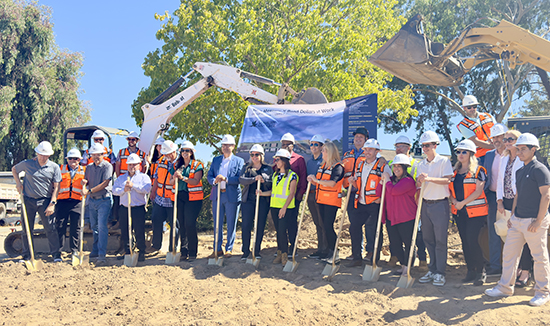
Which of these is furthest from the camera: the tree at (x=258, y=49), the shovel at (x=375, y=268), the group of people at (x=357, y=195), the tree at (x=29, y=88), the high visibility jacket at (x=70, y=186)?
the tree at (x=29, y=88)

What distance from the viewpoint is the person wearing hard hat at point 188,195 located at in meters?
7.33

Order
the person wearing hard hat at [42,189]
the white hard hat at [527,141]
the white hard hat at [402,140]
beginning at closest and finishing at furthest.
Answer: the white hard hat at [527,141], the white hard hat at [402,140], the person wearing hard hat at [42,189]

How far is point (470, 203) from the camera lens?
571 cm

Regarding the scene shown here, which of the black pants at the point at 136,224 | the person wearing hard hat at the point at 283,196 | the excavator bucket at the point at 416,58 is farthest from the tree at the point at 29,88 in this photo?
the excavator bucket at the point at 416,58

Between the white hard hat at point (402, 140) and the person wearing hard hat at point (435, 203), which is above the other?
the white hard hat at point (402, 140)

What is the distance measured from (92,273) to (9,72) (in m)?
18.2

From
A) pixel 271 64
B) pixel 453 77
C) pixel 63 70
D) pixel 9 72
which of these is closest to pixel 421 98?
pixel 271 64

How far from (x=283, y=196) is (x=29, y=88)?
1981 cm

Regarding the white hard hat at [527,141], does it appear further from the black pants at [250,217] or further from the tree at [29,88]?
the tree at [29,88]

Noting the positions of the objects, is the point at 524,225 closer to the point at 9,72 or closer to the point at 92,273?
the point at 92,273

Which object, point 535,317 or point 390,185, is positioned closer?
point 535,317

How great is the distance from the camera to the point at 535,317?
461cm

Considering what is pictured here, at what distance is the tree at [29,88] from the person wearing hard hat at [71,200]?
1526 cm

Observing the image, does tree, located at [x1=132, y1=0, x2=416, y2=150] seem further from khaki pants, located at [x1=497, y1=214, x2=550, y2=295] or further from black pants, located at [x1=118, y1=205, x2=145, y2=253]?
khaki pants, located at [x1=497, y1=214, x2=550, y2=295]
